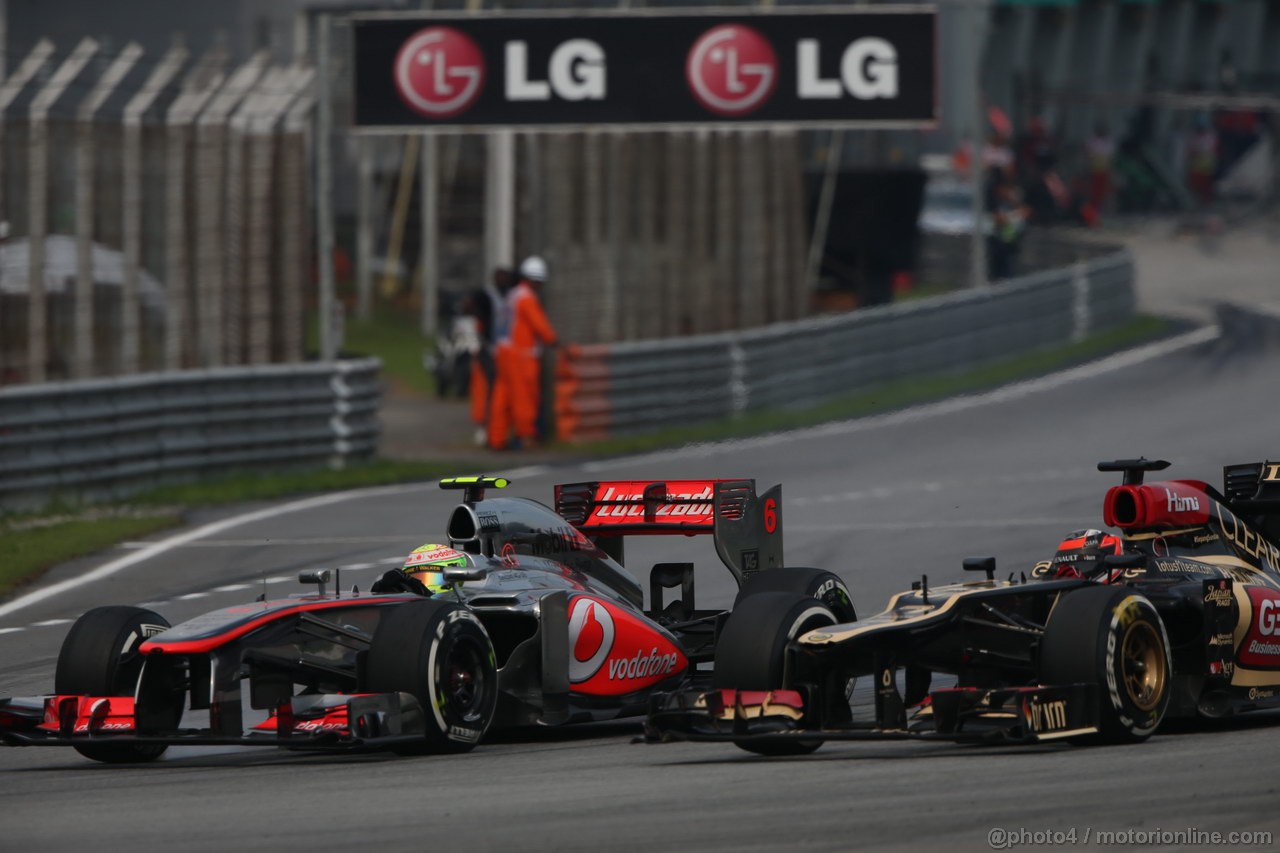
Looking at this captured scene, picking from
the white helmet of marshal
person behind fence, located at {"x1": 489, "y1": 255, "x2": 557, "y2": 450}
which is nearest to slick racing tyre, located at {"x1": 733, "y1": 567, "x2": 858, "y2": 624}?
person behind fence, located at {"x1": 489, "y1": 255, "x2": 557, "y2": 450}

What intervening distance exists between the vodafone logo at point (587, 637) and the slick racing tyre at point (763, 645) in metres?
0.94

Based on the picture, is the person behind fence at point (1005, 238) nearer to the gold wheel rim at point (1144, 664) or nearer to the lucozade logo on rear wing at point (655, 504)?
the lucozade logo on rear wing at point (655, 504)

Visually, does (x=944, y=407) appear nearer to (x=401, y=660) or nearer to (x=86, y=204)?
(x=86, y=204)

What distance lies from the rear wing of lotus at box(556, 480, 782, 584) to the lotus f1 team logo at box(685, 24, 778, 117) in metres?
13.2

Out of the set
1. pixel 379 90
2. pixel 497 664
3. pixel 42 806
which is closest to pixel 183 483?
pixel 379 90

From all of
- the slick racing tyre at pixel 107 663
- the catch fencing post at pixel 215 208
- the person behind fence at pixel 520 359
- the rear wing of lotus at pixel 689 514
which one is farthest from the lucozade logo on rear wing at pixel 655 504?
the person behind fence at pixel 520 359

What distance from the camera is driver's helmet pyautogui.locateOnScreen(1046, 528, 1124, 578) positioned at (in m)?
9.77

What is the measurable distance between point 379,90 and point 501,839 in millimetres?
18534

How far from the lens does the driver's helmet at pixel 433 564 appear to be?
1002 cm

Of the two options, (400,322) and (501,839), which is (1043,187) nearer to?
(400,322)

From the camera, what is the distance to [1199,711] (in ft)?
30.8

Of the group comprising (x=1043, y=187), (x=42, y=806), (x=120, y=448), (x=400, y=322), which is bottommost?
(x=42, y=806)

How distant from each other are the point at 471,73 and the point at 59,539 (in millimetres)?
9124

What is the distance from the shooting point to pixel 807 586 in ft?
33.1
